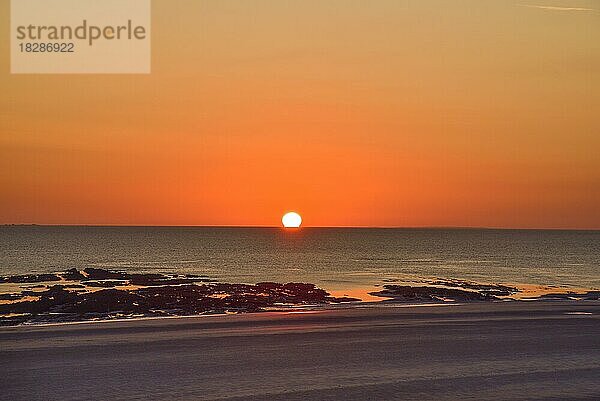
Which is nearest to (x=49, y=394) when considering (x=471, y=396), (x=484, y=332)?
(x=471, y=396)

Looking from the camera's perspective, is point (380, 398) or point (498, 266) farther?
point (498, 266)

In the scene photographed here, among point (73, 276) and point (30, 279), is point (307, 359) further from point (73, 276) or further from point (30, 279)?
point (73, 276)

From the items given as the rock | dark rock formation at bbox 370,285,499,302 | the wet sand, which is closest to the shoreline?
dark rock formation at bbox 370,285,499,302

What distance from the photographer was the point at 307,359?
24281mm

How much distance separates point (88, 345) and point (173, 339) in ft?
11.0

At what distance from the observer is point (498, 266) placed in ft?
395

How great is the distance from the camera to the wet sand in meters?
19.4

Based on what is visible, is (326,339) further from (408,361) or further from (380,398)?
(380,398)

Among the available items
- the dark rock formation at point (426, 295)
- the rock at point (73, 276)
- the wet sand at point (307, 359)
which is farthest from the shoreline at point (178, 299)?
the wet sand at point (307, 359)

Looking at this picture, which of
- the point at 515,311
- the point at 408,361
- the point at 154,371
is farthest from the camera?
the point at 515,311

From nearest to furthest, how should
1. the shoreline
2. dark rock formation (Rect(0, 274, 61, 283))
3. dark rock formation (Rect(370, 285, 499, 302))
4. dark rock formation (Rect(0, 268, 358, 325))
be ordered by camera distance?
dark rock formation (Rect(0, 268, 358, 325)), the shoreline, dark rock formation (Rect(370, 285, 499, 302)), dark rock formation (Rect(0, 274, 61, 283))

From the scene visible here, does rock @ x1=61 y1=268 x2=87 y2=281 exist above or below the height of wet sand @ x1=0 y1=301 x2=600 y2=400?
above

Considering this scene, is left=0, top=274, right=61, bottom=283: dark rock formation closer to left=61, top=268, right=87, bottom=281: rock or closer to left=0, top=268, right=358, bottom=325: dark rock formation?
left=61, top=268, right=87, bottom=281: rock

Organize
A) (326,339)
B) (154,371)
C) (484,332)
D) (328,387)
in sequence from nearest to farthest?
(328,387) → (154,371) → (326,339) → (484,332)
